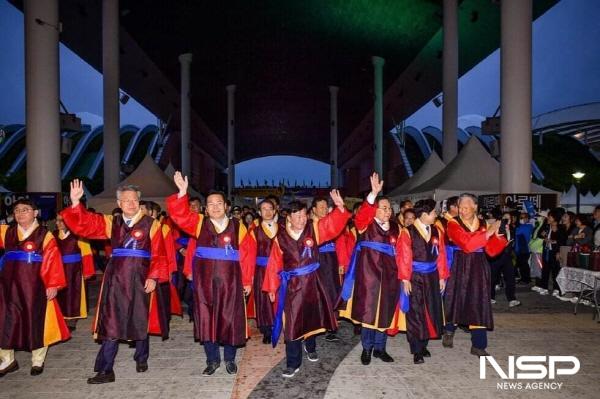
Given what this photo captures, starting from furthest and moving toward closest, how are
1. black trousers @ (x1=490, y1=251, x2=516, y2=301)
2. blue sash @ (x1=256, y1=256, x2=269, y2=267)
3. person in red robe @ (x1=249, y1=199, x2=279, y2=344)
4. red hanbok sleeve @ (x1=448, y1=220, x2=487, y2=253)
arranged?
black trousers @ (x1=490, y1=251, x2=516, y2=301) → blue sash @ (x1=256, y1=256, x2=269, y2=267) → person in red robe @ (x1=249, y1=199, x2=279, y2=344) → red hanbok sleeve @ (x1=448, y1=220, x2=487, y2=253)

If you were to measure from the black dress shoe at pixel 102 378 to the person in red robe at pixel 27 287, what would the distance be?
0.68 metres

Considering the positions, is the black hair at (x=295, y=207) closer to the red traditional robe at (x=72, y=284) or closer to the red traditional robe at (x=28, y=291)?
the red traditional robe at (x=28, y=291)

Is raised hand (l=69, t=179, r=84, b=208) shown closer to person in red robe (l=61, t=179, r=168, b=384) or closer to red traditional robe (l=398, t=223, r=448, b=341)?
person in red robe (l=61, t=179, r=168, b=384)

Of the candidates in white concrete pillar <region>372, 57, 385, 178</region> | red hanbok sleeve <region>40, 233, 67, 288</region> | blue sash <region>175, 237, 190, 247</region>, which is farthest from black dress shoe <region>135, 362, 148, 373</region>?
white concrete pillar <region>372, 57, 385, 178</region>

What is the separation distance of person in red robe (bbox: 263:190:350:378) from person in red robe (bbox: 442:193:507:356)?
1417mm

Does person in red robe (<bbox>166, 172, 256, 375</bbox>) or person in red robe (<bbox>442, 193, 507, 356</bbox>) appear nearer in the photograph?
person in red robe (<bbox>166, 172, 256, 375</bbox>)

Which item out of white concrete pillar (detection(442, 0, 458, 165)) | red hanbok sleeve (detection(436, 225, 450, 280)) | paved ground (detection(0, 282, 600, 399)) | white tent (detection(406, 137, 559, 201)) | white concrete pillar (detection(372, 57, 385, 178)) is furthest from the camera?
white concrete pillar (detection(372, 57, 385, 178))

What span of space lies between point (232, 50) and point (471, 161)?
22486 mm

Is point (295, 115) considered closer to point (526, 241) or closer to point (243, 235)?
point (526, 241)

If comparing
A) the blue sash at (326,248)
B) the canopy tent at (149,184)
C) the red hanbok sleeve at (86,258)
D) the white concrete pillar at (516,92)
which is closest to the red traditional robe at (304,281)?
the blue sash at (326,248)

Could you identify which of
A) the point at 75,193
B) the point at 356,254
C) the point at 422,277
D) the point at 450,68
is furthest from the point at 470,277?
the point at 450,68

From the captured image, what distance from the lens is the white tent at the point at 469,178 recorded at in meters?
12.5

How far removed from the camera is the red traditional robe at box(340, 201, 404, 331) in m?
4.75

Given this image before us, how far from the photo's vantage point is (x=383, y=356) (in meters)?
4.94
